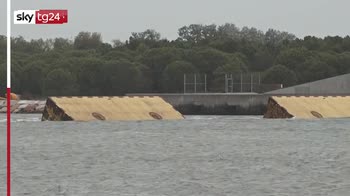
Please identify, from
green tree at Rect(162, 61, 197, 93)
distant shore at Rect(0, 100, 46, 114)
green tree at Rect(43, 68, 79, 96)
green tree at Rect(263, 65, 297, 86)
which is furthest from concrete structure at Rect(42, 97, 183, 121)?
green tree at Rect(162, 61, 197, 93)

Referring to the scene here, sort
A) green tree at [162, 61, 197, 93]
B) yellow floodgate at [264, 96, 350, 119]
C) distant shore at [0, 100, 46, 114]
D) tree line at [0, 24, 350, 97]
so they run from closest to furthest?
yellow floodgate at [264, 96, 350, 119] → distant shore at [0, 100, 46, 114] → tree line at [0, 24, 350, 97] → green tree at [162, 61, 197, 93]

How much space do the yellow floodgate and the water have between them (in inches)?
582

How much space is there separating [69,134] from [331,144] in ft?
36.3

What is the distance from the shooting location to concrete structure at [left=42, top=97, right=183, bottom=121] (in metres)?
45.6

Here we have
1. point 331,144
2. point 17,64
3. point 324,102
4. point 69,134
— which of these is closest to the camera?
point 331,144

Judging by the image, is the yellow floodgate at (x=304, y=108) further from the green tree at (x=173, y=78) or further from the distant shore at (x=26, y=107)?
the green tree at (x=173, y=78)

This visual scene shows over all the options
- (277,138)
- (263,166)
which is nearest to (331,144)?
(277,138)

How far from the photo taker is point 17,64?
481 feet

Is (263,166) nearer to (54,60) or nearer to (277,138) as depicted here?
(277,138)

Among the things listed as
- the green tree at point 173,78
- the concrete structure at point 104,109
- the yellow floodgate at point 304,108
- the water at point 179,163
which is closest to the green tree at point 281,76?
the green tree at point 173,78

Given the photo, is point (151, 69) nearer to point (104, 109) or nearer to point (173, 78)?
point (173, 78)

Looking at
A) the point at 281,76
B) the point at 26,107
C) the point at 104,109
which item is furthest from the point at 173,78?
the point at 104,109

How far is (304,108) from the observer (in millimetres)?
50688

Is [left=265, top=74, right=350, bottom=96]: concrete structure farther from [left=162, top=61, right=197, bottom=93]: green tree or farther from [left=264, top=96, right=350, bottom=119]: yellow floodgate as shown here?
[left=162, top=61, right=197, bottom=93]: green tree
